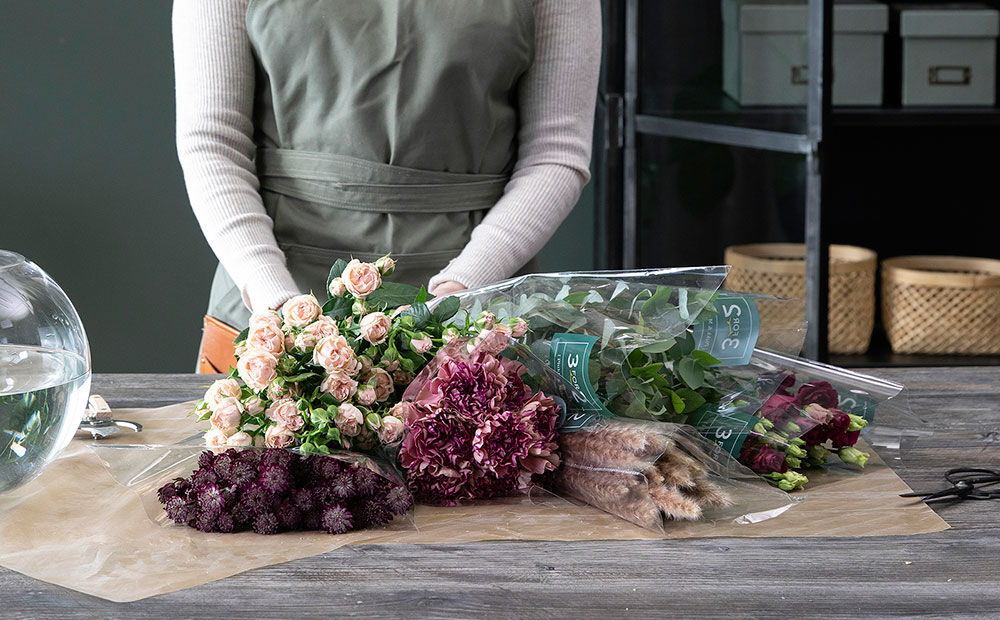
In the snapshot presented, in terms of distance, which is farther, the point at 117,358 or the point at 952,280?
the point at 117,358

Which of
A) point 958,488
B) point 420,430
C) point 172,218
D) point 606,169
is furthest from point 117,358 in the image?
point 958,488

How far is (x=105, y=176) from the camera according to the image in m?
2.79

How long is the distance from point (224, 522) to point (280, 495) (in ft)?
0.15

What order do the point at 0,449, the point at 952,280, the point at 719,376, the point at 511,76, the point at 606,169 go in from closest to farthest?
the point at 0,449, the point at 719,376, the point at 511,76, the point at 952,280, the point at 606,169

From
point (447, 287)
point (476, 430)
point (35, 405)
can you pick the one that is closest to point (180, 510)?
point (35, 405)

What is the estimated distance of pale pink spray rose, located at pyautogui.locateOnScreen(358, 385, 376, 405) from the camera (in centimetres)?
85

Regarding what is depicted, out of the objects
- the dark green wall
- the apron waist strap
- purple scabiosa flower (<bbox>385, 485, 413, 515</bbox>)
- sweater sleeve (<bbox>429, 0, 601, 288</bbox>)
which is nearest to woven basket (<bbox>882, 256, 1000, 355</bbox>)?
the dark green wall

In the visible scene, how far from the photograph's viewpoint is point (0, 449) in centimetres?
77

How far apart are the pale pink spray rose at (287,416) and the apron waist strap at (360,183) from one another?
652 mm

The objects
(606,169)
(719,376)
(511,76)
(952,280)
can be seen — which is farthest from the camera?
(606,169)

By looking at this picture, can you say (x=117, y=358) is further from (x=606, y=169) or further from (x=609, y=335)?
(x=609, y=335)

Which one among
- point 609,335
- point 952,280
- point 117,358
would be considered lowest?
point 117,358

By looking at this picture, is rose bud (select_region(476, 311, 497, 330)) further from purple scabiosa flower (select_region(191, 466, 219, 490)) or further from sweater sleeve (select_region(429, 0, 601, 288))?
sweater sleeve (select_region(429, 0, 601, 288))

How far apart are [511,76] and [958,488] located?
2.78ft
